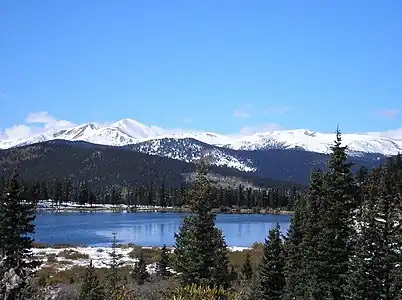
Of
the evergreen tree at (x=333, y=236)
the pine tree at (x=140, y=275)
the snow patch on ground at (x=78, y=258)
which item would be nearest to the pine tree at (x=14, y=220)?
the evergreen tree at (x=333, y=236)

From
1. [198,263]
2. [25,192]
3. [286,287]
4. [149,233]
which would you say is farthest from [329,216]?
[149,233]

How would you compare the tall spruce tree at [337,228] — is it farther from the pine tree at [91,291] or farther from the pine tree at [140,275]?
the pine tree at [140,275]

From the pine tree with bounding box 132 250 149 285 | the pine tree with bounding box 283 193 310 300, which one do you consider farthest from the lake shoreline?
the pine tree with bounding box 283 193 310 300

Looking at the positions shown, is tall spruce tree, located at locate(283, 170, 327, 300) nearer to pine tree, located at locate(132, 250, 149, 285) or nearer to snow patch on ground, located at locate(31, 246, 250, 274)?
pine tree, located at locate(132, 250, 149, 285)

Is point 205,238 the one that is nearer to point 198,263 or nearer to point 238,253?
point 198,263

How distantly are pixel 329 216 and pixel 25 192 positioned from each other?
13621mm

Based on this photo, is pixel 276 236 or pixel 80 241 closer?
pixel 276 236

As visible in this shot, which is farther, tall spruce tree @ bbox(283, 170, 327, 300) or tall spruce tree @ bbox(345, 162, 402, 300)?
tall spruce tree @ bbox(283, 170, 327, 300)

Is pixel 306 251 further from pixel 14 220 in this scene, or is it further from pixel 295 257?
pixel 14 220

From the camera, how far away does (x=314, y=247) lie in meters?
22.5

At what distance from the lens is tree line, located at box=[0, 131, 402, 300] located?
727 inches

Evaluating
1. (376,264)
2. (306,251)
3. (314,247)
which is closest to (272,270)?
(306,251)

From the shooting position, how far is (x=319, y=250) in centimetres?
2131

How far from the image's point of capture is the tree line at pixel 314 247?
18453 mm
